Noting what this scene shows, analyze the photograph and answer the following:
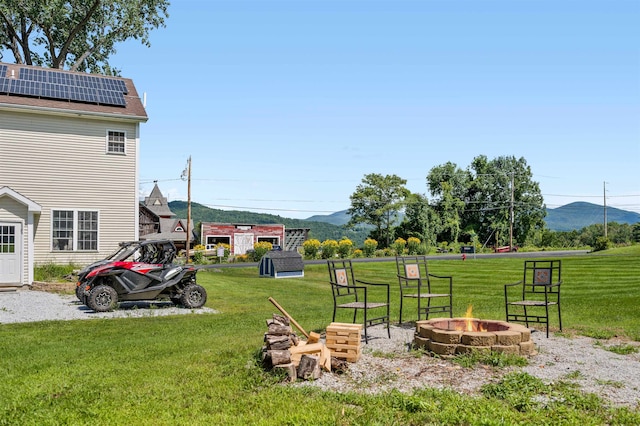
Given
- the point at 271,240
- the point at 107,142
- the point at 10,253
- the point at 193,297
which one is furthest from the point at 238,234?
the point at 193,297

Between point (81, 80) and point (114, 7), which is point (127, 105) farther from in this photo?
point (114, 7)

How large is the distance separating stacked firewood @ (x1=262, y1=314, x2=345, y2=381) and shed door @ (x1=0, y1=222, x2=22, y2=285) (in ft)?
46.1

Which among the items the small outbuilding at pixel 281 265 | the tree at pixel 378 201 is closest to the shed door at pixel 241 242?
the tree at pixel 378 201

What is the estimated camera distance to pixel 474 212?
6569 cm

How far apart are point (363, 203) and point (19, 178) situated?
4651 cm

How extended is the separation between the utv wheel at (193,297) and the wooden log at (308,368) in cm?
819

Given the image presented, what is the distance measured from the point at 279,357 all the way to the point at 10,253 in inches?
583

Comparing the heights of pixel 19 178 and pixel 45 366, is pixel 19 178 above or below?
above

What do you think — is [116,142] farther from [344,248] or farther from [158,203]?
[158,203]

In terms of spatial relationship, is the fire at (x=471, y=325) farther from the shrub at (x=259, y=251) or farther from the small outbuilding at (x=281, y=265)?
the shrub at (x=259, y=251)

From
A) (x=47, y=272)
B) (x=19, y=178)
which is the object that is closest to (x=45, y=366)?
(x=47, y=272)

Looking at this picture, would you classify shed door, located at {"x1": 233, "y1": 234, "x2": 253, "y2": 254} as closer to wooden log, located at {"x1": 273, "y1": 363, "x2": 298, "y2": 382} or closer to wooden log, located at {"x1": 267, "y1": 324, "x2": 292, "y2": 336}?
wooden log, located at {"x1": 267, "y1": 324, "x2": 292, "y2": 336}

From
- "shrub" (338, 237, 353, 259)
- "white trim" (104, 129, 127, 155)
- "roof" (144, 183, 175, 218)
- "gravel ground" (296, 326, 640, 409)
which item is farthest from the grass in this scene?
"roof" (144, 183, 175, 218)

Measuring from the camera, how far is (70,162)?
20.8m
